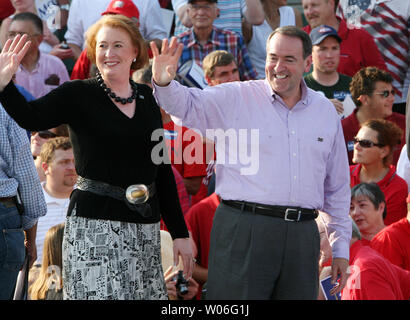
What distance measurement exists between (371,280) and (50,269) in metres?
2.12

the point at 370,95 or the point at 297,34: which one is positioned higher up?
the point at 297,34

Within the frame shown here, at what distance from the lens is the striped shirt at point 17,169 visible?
13.7ft

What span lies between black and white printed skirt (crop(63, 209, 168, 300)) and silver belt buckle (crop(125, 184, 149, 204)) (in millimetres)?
129

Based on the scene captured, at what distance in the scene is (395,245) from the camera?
18.3ft

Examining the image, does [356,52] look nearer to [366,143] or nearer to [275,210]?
[366,143]

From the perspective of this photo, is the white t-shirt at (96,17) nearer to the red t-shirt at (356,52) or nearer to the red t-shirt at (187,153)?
the red t-shirt at (356,52)

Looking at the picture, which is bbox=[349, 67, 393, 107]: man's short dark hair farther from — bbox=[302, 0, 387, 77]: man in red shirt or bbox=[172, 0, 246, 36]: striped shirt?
bbox=[172, 0, 246, 36]: striped shirt

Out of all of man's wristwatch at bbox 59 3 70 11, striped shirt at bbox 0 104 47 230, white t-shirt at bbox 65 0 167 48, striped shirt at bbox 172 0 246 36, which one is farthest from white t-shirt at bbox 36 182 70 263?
man's wristwatch at bbox 59 3 70 11

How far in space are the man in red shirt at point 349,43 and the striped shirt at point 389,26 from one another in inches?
15.9

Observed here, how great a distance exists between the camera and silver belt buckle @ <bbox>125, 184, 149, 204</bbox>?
3789 mm

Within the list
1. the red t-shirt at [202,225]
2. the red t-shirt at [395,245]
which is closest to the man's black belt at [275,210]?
the red t-shirt at [202,225]

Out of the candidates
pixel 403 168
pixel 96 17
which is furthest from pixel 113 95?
Result: pixel 96 17

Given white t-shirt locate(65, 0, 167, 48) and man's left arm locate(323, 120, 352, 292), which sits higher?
white t-shirt locate(65, 0, 167, 48)

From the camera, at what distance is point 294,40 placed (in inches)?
159
